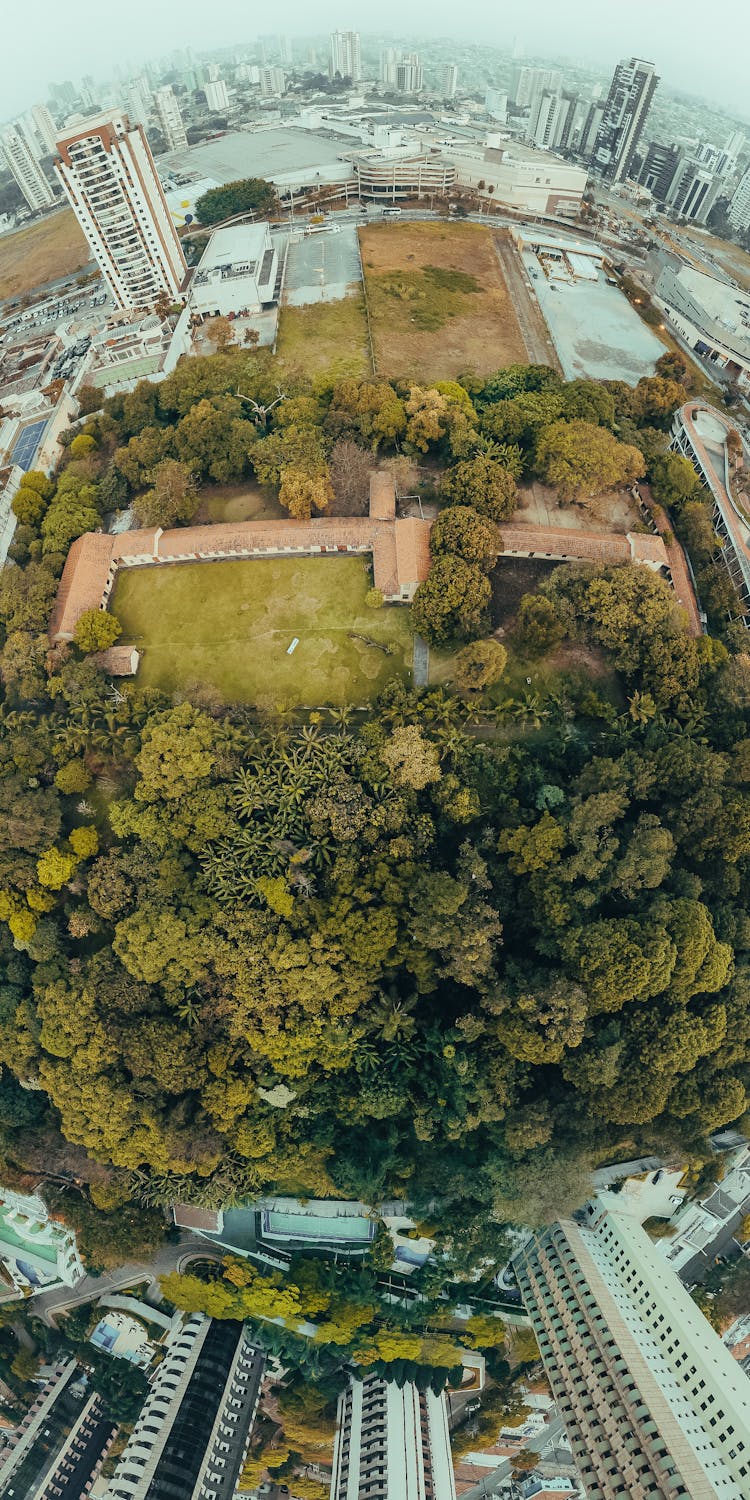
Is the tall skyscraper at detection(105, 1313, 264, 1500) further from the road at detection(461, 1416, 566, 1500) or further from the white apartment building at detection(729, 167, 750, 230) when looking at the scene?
the white apartment building at detection(729, 167, 750, 230)

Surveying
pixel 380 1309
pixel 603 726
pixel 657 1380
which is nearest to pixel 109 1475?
pixel 380 1309

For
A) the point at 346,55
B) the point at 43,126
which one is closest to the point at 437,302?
the point at 43,126

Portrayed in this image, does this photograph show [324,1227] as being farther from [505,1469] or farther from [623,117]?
[623,117]

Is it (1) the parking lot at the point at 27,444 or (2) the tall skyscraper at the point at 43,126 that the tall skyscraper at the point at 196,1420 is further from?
(2) the tall skyscraper at the point at 43,126

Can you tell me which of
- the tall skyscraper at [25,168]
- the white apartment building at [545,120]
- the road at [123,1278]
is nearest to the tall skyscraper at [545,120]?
the white apartment building at [545,120]

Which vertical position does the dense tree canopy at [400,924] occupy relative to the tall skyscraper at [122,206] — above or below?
below

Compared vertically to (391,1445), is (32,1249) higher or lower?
higher

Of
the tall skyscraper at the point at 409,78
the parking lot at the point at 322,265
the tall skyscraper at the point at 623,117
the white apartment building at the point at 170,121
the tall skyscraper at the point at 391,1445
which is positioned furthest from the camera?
the tall skyscraper at the point at 409,78

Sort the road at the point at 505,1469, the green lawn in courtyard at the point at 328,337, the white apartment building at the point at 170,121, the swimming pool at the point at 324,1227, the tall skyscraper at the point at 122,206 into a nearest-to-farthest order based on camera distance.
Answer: the swimming pool at the point at 324,1227, the road at the point at 505,1469, the green lawn in courtyard at the point at 328,337, the tall skyscraper at the point at 122,206, the white apartment building at the point at 170,121
